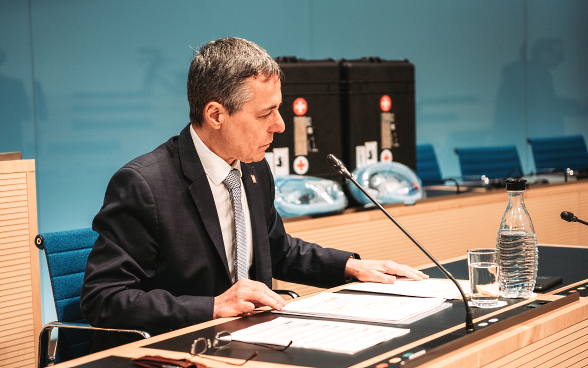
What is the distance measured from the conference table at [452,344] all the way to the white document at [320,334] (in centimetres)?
2

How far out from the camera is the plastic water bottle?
1.57 meters

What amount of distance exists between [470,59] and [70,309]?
5.02m

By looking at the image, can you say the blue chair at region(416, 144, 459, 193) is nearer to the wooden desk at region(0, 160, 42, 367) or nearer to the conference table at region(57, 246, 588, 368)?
the wooden desk at region(0, 160, 42, 367)

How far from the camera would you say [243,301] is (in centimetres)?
148

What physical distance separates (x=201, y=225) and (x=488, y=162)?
339 centimetres

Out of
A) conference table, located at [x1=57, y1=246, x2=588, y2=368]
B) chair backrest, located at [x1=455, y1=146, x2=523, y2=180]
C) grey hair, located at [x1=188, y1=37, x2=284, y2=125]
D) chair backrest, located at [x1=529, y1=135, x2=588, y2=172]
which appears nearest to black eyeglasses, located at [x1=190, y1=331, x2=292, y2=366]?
conference table, located at [x1=57, y1=246, x2=588, y2=368]

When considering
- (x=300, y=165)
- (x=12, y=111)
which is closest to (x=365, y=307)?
(x=300, y=165)

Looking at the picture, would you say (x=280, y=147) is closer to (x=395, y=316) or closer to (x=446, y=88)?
(x=395, y=316)

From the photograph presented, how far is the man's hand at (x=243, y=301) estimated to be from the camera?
148 centimetres

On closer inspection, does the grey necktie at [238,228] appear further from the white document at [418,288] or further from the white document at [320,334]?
the white document at [320,334]

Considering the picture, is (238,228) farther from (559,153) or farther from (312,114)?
(559,153)

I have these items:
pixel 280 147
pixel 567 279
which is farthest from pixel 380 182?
pixel 567 279

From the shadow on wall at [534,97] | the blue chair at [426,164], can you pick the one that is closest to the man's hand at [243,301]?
the blue chair at [426,164]

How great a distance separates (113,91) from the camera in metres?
4.19
